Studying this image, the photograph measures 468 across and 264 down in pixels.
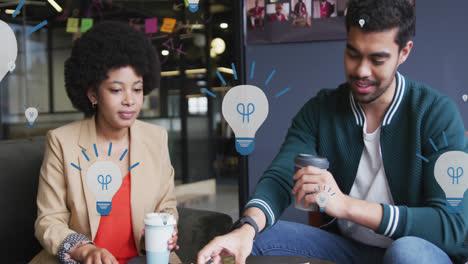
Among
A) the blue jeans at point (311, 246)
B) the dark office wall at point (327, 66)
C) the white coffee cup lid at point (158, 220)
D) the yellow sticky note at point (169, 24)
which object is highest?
the yellow sticky note at point (169, 24)

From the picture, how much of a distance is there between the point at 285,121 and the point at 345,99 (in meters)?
0.42

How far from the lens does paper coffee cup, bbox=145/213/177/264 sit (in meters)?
0.98

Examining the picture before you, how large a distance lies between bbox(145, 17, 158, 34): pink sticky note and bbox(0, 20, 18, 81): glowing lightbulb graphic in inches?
24.5

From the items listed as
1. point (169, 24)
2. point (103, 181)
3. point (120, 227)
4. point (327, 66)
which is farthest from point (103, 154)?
point (327, 66)

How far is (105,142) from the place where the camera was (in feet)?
4.55

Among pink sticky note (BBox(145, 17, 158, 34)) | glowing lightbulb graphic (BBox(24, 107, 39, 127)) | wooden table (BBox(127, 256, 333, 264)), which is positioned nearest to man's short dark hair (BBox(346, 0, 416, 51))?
wooden table (BBox(127, 256, 333, 264))

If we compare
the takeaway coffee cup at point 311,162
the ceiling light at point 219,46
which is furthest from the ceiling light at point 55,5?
the takeaway coffee cup at point 311,162

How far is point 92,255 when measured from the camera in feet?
3.57

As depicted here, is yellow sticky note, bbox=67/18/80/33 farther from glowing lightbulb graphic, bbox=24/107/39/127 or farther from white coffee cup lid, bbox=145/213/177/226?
white coffee cup lid, bbox=145/213/177/226

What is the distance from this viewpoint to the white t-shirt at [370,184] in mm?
1273

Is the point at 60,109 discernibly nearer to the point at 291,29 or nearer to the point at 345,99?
the point at 291,29

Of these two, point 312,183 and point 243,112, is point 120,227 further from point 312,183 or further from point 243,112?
point 312,183

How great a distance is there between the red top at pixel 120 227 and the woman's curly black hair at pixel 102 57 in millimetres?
315

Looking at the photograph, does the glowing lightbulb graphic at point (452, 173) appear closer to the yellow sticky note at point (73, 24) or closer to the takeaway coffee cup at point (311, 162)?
the takeaway coffee cup at point (311, 162)
